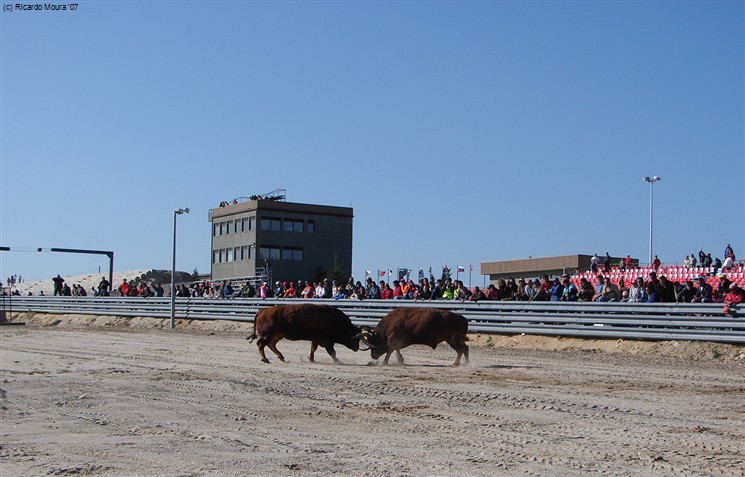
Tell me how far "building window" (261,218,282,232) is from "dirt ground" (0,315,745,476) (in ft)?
162

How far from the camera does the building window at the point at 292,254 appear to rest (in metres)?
71.8

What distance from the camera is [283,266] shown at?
71250 mm

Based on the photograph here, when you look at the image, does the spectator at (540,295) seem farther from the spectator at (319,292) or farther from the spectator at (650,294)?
the spectator at (319,292)

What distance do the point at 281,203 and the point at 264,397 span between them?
58596mm

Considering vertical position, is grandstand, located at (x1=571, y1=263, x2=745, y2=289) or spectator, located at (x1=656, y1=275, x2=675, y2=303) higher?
grandstand, located at (x1=571, y1=263, x2=745, y2=289)

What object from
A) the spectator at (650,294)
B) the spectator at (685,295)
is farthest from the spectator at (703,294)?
the spectator at (650,294)

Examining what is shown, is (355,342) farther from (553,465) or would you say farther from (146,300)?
(146,300)

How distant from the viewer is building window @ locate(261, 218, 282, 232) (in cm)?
6956

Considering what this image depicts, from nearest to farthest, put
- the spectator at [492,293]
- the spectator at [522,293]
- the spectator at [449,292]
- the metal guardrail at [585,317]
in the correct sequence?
1. the metal guardrail at [585,317]
2. the spectator at [522,293]
3. the spectator at [492,293]
4. the spectator at [449,292]

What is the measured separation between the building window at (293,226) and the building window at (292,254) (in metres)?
1.42

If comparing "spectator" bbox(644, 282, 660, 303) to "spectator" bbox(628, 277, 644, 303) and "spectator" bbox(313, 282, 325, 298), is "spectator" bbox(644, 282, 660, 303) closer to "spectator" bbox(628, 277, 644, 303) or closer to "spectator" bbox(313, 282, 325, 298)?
"spectator" bbox(628, 277, 644, 303)

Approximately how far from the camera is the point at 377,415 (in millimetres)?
11172

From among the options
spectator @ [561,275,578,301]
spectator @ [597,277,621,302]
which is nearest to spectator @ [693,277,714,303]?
spectator @ [597,277,621,302]

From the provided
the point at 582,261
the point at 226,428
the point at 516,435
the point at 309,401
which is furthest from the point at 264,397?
the point at 582,261
